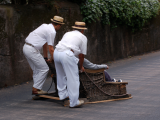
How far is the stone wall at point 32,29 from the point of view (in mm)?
8391

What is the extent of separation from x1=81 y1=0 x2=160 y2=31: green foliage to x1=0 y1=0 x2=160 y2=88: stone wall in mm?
347

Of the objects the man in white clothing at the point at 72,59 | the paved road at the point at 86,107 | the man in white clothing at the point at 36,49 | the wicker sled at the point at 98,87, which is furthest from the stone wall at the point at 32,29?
the wicker sled at the point at 98,87

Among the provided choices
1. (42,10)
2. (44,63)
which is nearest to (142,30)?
(42,10)

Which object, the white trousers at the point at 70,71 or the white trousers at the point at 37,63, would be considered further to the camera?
the white trousers at the point at 37,63

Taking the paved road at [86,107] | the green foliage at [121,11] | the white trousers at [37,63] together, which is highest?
the green foliage at [121,11]

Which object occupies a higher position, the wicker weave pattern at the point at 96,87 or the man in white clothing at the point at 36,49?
the man in white clothing at the point at 36,49

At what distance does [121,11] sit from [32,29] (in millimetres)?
5720

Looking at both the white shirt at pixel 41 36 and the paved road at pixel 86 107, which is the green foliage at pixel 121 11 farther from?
the white shirt at pixel 41 36

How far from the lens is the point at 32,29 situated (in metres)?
9.29

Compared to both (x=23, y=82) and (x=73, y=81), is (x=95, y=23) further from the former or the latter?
(x=73, y=81)

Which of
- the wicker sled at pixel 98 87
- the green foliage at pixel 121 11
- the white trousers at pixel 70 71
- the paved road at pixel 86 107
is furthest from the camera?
the green foliage at pixel 121 11

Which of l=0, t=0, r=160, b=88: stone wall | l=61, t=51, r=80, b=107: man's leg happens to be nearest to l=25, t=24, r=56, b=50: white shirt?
l=61, t=51, r=80, b=107: man's leg

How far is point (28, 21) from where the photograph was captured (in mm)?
9141

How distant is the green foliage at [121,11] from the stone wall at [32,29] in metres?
0.35
